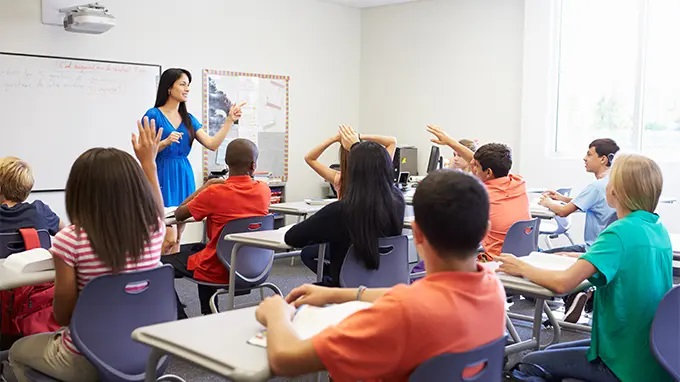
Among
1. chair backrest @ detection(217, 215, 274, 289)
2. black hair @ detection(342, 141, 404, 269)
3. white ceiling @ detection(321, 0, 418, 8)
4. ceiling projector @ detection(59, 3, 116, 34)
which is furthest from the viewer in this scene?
white ceiling @ detection(321, 0, 418, 8)

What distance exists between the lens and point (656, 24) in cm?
665

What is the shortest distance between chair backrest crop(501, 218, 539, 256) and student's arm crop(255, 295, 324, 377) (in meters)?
2.40

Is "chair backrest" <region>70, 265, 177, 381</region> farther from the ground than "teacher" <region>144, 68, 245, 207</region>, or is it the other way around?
"teacher" <region>144, 68, 245, 207</region>

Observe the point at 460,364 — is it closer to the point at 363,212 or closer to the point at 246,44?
the point at 363,212

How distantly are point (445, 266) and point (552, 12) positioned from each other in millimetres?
6215

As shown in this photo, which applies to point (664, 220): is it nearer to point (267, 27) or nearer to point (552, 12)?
point (552, 12)

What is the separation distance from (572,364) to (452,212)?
111cm

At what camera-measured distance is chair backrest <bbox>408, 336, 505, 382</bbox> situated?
4.71 feet

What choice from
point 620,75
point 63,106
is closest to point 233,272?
point 63,106

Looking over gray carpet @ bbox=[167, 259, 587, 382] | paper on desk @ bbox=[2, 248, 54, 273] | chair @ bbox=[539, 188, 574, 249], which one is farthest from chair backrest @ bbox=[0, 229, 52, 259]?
chair @ bbox=[539, 188, 574, 249]

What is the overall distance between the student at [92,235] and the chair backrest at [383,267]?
3.51 feet

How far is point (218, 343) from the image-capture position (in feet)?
5.46

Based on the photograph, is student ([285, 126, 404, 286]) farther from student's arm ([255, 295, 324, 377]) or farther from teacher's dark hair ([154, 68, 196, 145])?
teacher's dark hair ([154, 68, 196, 145])

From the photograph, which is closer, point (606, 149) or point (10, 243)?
point (10, 243)
